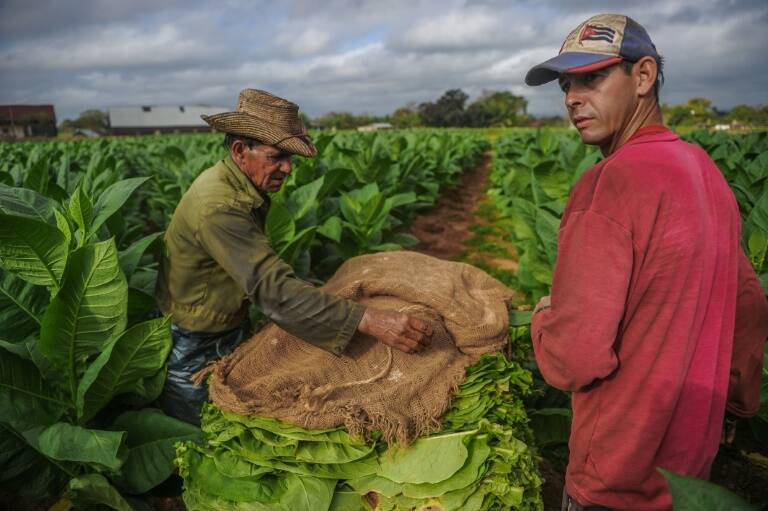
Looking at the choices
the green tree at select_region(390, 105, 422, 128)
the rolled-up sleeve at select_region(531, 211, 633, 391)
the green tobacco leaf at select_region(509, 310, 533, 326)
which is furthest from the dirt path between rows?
the green tree at select_region(390, 105, 422, 128)

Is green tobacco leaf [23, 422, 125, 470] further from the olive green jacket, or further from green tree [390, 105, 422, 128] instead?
green tree [390, 105, 422, 128]

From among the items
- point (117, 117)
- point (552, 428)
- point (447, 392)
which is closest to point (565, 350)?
point (447, 392)

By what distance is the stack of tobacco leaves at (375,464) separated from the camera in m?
1.70

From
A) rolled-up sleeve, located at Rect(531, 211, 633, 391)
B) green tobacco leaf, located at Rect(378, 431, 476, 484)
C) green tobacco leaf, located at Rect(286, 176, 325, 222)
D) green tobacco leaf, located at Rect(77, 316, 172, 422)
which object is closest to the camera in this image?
rolled-up sleeve, located at Rect(531, 211, 633, 391)

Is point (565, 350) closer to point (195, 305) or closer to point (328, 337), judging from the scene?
point (328, 337)

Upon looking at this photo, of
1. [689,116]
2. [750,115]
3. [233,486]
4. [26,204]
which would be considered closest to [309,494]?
[233,486]

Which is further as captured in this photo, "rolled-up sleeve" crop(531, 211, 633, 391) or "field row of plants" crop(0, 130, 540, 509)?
"field row of plants" crop(0, 130, 540, 509)

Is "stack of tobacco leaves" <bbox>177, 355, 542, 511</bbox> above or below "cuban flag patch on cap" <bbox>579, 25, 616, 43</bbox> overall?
below

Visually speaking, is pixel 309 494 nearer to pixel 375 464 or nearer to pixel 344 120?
pixel 375 464

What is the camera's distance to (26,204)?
2.39 meters

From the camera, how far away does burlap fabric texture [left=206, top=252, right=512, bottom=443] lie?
1.71 metres

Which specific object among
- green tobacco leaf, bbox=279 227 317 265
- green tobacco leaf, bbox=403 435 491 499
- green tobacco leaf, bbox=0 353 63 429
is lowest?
green tobacco leaf, bbox=403 435 491 499

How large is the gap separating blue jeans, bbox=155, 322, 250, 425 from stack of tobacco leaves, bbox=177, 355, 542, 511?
515 mm

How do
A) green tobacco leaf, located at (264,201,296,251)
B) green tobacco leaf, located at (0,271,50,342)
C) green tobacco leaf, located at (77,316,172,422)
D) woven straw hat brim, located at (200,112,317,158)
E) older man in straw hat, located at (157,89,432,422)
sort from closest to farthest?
older man in straw hat, located at (157,89,432,422) < green tobacco leaf, located at (77,316,172,422) < woven straw hat brim, located at (200,112,317,158) < green tobacco leaf, located at (0,271,50,342) < green tobacco leaf, located at (264,201,296,251)
